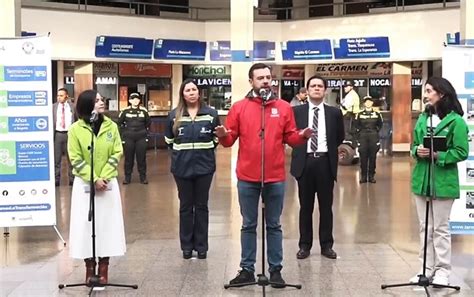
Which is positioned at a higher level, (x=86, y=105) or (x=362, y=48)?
(x=362, y=48)

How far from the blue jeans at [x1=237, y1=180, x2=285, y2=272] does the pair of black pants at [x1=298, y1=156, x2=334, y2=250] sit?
1.24 metres

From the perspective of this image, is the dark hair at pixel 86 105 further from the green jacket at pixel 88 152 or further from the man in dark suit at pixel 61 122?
the man in dark suit at pixel 61 122

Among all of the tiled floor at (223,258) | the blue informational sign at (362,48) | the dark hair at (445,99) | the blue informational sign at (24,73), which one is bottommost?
the tiled floor at (223,258)

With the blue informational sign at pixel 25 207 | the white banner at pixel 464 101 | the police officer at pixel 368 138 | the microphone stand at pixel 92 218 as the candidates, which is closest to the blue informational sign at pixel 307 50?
the police officer at pixel 368 138

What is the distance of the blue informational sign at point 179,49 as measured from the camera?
75.7 ft

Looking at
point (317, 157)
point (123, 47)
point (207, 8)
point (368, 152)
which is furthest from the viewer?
point (207, 8)

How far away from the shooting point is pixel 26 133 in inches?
336

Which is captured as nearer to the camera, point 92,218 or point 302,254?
point 92,218

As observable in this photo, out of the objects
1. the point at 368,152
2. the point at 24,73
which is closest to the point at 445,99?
the point at 24,73

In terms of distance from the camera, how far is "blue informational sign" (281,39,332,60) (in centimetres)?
2253

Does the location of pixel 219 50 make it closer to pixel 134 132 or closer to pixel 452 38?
pixel 452 38

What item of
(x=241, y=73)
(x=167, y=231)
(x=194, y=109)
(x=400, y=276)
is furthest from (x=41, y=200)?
Result: (x=241, y=73)

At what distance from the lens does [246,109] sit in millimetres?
6418

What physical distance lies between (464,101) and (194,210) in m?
3.46
